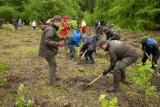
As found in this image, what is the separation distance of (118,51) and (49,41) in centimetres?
180

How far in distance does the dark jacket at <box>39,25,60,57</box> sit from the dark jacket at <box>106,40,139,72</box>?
138 cm

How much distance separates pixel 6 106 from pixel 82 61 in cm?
459

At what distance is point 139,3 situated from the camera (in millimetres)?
23844

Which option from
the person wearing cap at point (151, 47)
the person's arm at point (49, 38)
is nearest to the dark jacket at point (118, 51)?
the person's arm at point (49, 38)

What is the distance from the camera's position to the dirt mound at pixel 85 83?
22.6 feet

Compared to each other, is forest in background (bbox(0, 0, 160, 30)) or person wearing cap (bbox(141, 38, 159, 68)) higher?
forest in background (bbox(0, 0, 160, 30))

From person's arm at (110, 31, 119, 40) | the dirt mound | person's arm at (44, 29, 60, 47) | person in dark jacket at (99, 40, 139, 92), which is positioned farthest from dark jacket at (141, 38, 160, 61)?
person's arm at (44, 29, 60, 47)

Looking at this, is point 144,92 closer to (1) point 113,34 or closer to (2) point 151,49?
(2) point 151,49

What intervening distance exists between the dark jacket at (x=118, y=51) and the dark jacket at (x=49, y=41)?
138 centimetres

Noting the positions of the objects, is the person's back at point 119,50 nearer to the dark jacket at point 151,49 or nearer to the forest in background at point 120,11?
the dark jacket at point 151,49

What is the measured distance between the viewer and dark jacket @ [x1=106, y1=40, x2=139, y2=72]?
5.97 metres

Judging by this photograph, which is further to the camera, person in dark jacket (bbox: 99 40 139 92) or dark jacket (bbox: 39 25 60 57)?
dark jacket (bbox: 39 25 60 57)

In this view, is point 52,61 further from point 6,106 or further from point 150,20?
point 150,20

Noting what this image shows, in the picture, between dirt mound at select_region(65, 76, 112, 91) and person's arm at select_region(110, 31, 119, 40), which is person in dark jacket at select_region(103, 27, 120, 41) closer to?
person's arm at select_region(110, 31, 119, 40)
